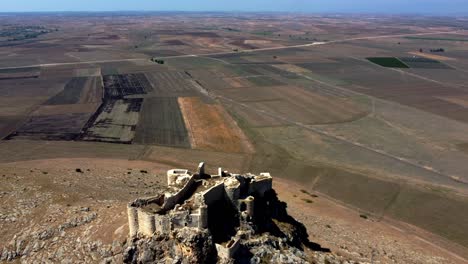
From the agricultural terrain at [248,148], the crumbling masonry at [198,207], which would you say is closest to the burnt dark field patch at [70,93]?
the agricultural terrain at [248,148]

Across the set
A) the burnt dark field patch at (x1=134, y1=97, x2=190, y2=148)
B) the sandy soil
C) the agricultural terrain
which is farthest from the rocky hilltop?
the burnt dark field patch at (x1=134, y1=97, x2=190, y2=148)

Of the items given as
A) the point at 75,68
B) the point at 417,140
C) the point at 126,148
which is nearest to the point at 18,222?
the point at 126,148

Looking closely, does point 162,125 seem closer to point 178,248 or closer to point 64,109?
point 64,109

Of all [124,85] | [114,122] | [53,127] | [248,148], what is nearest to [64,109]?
[53,127]

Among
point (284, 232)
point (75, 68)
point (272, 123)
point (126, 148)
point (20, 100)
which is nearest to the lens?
point (284, 232)

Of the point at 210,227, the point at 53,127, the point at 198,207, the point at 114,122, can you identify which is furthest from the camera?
the point at 114,122

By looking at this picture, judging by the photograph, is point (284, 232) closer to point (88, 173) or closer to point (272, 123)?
point (88, 173)
